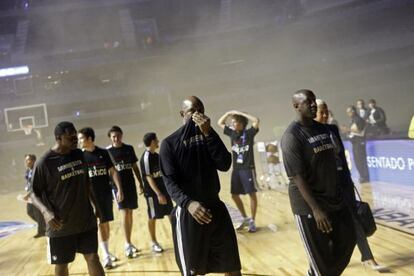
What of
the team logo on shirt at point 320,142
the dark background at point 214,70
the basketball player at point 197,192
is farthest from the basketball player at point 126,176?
the dark background at point 214,70

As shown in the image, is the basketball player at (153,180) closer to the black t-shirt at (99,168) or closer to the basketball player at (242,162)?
the black t-shirt at (99,168)

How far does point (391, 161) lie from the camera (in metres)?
8.97

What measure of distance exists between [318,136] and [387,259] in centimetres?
209

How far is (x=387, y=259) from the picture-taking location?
4434 mm

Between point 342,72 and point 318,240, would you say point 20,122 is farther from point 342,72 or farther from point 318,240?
point 318,240

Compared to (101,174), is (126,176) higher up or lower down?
lower down

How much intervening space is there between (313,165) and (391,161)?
6.66 m

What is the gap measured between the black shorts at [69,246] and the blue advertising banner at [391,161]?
6304 millimetres

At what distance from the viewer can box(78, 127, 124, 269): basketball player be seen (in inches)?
211

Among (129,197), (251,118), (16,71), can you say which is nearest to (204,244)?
(129,197)

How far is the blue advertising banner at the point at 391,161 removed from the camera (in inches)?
326

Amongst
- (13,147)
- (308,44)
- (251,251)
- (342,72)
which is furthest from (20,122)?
(251,251)

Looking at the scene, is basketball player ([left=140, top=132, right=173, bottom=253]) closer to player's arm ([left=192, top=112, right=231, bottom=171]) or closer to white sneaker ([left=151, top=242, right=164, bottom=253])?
white sneaker ([left=151, top=242, right=164, bottom=253])

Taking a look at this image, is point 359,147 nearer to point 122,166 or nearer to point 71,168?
point 122,166
